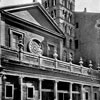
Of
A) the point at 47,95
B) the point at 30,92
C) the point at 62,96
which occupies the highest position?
the point at 30,92

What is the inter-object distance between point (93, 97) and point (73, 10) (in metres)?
26.0

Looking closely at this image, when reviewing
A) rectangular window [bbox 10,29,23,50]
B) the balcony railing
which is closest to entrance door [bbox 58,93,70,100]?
the balcony railing

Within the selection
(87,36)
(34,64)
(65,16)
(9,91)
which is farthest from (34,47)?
→ (65,16)

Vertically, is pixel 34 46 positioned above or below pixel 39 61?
above

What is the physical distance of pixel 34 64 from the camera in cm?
2439

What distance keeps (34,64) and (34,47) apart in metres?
4.54

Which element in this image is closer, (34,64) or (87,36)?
(34,64)

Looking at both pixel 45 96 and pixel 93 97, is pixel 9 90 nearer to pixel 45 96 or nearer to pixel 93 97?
pixel 45 96

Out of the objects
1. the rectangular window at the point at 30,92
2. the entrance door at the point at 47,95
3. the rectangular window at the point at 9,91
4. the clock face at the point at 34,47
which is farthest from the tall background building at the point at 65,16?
the rectangular window at the point at 9,91

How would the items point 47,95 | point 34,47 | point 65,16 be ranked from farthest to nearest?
point 65,16 → point 34,47 → point 47,95

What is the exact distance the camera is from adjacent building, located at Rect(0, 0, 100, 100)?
74.4 ft

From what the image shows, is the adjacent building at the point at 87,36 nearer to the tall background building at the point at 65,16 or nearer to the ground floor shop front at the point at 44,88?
the tall background building at the point at 65,16

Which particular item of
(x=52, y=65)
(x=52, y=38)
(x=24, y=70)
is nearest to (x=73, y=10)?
(x=52, y=38)

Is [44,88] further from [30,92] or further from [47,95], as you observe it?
[30,92]
